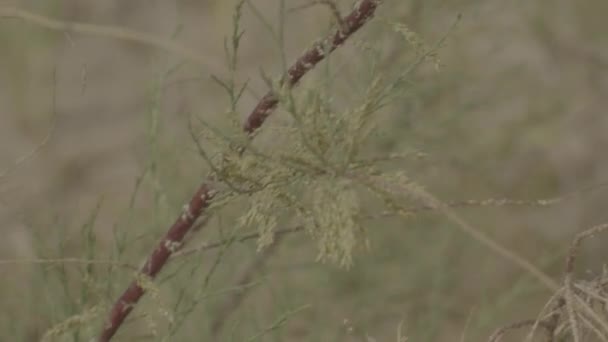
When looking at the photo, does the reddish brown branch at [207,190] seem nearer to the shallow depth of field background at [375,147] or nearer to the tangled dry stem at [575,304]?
the shallow depth of field background at [375,147]

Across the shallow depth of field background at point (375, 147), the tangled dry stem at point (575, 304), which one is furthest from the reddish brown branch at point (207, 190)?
the tangled dry stem at point (575, 304)

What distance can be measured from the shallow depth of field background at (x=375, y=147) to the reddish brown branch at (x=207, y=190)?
33 millimetres

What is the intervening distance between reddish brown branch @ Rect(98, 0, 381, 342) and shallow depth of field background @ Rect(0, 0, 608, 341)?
0.03 metres

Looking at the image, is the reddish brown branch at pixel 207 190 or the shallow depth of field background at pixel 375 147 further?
the shallow depth of field background at pixel 375 147

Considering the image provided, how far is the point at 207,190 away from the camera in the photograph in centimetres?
87

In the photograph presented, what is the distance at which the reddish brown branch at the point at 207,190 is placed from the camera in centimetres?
82


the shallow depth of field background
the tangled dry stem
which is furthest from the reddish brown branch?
the tangled dry stem

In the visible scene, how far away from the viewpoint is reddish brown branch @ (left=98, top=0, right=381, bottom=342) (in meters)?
0.82

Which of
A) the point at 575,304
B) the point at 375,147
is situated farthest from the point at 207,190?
the point at 375,147

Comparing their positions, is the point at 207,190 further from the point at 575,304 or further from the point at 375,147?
the point at 375,147

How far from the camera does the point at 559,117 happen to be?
245cm

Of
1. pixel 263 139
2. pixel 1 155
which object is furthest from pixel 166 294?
pixel 1 155

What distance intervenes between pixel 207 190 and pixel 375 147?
86 centimetres

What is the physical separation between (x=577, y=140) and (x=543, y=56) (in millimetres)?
263
